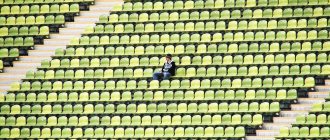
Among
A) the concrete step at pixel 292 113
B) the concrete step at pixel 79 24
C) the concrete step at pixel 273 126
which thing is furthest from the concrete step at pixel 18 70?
the concrete step at pixel 292 113

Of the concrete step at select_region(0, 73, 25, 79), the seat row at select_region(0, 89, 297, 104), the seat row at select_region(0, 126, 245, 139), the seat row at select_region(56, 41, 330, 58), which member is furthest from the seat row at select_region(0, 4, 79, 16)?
the seat row at select_region(0, 126, 245, 139)

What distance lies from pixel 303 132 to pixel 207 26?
139 inches

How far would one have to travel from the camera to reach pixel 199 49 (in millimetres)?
20344

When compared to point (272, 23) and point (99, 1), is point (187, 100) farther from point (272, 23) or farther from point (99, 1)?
point (99, 1)

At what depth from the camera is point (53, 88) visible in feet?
66.9

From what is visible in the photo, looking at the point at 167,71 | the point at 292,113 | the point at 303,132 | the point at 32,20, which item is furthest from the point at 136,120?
the point at 32,20

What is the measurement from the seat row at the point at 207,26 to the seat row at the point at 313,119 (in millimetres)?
2364

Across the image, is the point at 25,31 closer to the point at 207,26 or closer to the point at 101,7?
the point at 101,7

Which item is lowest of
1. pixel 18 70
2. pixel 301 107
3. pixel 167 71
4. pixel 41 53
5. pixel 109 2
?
pixel 301 107

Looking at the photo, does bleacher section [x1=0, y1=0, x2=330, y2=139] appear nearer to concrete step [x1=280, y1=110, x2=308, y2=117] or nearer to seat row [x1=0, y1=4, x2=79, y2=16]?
concrete step [x1=280, y1=110, x2=308, y2=117]

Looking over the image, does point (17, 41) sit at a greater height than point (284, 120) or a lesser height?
greater

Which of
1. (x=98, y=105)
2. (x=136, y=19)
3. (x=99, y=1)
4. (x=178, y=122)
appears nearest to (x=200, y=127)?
(x=178, y=122)

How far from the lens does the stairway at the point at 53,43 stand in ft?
69.5

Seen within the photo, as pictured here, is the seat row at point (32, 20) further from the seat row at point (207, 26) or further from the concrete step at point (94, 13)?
the seat row at point (207, 26)
